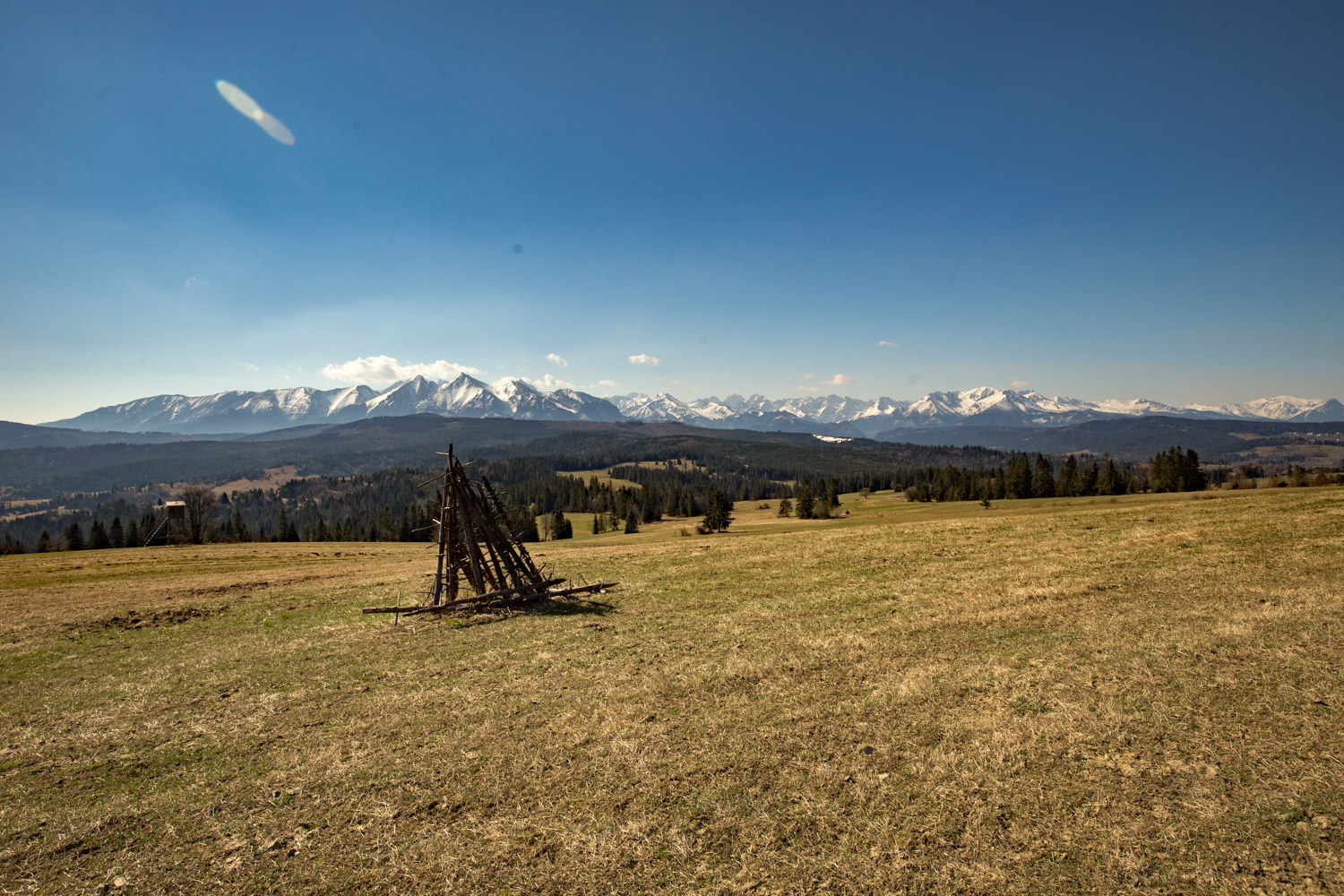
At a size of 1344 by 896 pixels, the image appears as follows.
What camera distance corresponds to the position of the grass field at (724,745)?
6.55m

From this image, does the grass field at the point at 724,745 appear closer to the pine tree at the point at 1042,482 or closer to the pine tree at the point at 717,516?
the pine tree at the point at 717,516

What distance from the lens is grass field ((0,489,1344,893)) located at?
21.5 feet

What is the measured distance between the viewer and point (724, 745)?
9.33 meters

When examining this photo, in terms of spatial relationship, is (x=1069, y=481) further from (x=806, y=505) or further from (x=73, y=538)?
(x=73, y=538)

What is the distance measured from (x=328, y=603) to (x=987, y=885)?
83.7ft

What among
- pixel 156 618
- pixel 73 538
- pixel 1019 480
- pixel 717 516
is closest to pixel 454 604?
pixel 156 618

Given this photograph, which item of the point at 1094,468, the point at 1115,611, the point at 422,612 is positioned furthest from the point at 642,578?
the point at 1094,468

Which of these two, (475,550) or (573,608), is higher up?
(475,550)

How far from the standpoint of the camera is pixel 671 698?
1130 cm

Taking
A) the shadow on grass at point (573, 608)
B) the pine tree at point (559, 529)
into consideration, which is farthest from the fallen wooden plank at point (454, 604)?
the pine tree at point (559, 529)

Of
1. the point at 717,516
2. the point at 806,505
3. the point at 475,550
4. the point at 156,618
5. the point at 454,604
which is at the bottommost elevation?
the point at 806,505

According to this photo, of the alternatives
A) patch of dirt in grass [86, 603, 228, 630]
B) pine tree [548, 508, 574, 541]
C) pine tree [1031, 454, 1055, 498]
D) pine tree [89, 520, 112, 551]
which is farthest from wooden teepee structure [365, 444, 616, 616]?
pine tree [1031, 454, 1055, 498]

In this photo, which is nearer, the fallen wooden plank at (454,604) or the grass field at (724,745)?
the grass field at (724,745)

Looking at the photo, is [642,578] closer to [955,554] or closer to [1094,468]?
[955,554]
